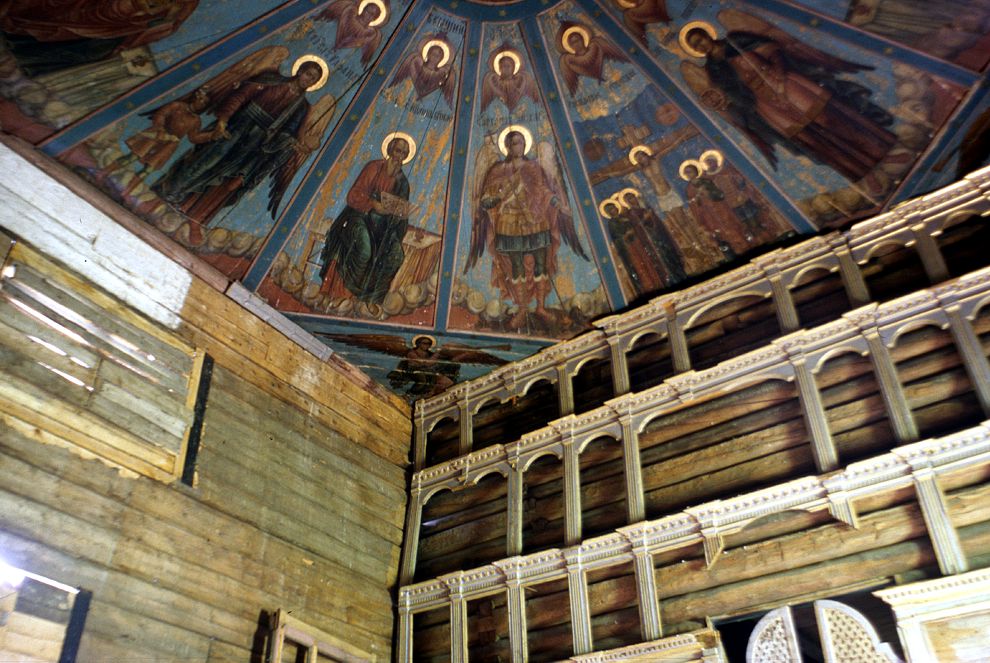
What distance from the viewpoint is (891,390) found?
8.85m

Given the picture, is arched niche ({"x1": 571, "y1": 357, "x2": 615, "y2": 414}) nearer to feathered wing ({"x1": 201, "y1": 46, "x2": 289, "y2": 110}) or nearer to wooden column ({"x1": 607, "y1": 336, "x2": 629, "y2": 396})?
wooden column ({"x1": 607, "y1": 336, "x2": 629, "y2": 396})

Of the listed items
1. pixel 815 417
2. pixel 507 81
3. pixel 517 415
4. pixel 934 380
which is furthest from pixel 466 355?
pixel 934 380

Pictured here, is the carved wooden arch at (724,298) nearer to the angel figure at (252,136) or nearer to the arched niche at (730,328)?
the arched niche at (730,328)

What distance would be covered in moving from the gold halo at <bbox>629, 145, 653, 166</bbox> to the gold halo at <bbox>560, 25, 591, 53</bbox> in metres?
1.49

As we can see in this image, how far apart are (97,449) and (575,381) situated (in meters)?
6.17

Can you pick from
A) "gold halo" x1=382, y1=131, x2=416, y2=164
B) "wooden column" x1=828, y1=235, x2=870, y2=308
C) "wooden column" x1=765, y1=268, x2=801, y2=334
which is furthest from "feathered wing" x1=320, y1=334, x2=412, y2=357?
"wooden column" x1=828, y1=235, x2=870, y2=308

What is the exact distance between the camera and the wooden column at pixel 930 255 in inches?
368

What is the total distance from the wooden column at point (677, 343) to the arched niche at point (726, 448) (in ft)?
1.88

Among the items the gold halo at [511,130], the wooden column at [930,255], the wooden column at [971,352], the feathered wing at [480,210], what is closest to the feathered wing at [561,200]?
the gold halo at [511,130]

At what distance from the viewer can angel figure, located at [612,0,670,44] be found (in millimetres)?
10398

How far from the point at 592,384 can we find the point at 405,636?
4.13m

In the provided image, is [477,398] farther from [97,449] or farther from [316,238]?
[97,449]

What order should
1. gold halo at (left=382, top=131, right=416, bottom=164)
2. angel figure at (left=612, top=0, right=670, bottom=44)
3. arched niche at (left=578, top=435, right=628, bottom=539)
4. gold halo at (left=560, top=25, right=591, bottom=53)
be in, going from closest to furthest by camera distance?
1. arched niche at (left=578, top=435, right=628, bottom=539)
2. angel figure at (left=612, top=0, right=670, bottom=44)
3. gold halo at (left=560, top=25, right=591, bottom=53)
4. gold halo at (left=382, top=131, right=416, bottom=164)

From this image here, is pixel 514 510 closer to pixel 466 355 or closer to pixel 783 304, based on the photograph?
pixel 466 355
